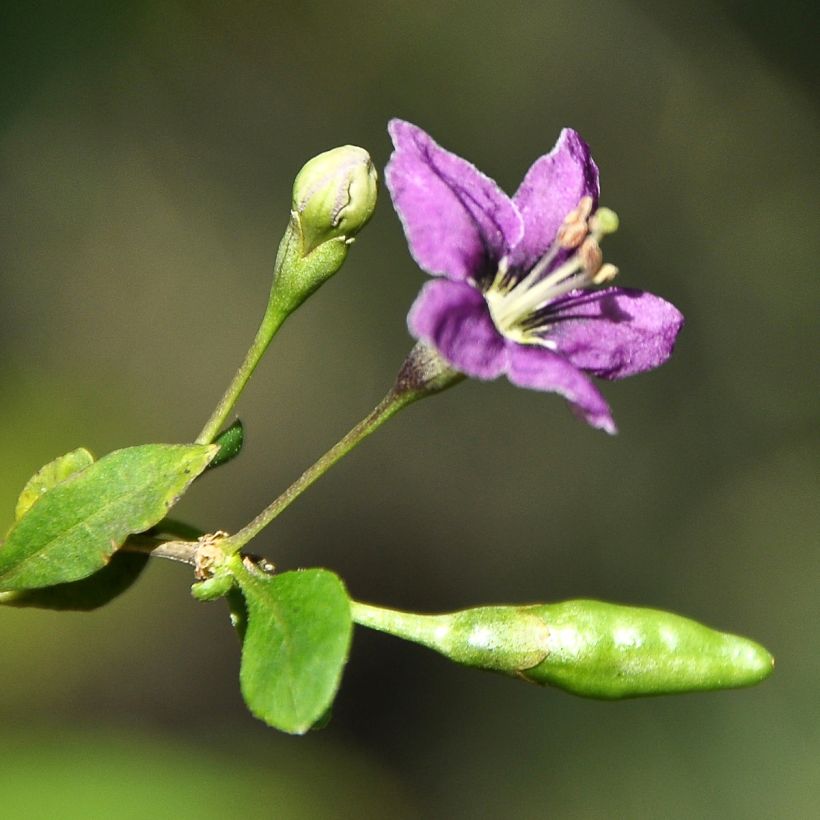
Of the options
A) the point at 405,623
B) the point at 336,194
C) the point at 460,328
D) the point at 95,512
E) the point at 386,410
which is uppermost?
the point at 336,194

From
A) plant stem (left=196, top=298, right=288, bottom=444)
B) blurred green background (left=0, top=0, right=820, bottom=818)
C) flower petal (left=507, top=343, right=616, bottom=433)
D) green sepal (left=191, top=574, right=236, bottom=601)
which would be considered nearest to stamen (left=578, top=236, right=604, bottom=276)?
flower petal (left=507, top=343, right=616, bottom=433)

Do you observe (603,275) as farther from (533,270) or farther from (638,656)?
(638,656)

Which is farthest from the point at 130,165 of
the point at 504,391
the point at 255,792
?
the point at 255,792

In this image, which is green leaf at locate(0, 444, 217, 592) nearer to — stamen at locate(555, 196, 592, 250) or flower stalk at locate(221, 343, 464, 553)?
flower stalk at locate(221, 343, 464, 553)

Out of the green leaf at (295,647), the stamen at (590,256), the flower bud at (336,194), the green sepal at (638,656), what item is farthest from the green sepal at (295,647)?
the stamen at (590,256)

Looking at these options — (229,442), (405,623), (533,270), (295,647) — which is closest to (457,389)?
(533,270)

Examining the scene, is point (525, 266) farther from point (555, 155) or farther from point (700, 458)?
point (700, 458)

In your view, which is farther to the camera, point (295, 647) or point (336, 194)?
point (336, 194)
